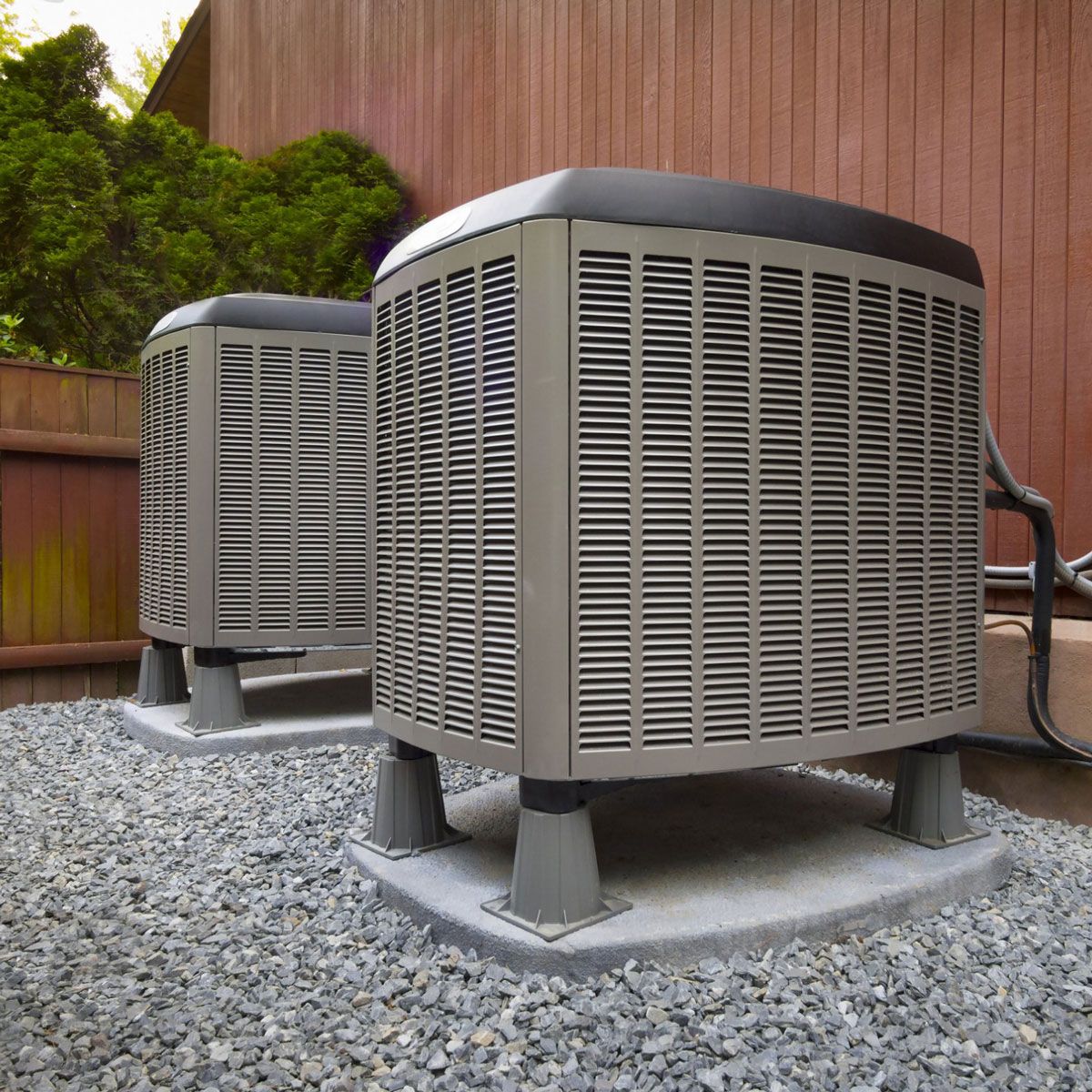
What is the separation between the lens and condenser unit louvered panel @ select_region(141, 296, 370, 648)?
11.8 ft

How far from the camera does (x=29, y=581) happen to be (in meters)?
4.64

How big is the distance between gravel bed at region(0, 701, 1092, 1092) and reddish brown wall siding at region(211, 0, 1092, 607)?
154cm

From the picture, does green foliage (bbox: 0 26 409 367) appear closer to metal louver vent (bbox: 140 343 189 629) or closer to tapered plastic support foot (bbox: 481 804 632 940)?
metal louver vent (bbox: 140 343 189 629)

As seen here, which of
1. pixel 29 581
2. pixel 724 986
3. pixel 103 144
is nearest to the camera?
pixel 724 986

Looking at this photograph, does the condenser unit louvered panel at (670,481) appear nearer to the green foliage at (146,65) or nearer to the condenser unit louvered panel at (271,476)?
the condenser unit louvered panel at (271,476)

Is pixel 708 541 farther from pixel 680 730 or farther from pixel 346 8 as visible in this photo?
pixel 346 8

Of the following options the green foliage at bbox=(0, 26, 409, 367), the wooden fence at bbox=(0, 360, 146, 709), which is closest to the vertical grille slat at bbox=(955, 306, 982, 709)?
the wooden fence at bbox=(0, 360, 146, 709)

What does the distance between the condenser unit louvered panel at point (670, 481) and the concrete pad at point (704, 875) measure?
0.97ft

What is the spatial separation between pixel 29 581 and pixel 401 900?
11.8 ft

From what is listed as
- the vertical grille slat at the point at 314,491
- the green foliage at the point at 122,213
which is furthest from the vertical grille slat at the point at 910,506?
the green foliage at the point at 122,213

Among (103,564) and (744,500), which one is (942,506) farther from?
(103,564)

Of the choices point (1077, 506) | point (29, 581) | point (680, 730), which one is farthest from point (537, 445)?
point (29, 581)

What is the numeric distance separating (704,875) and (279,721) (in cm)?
233

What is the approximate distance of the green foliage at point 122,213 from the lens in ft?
23.4
